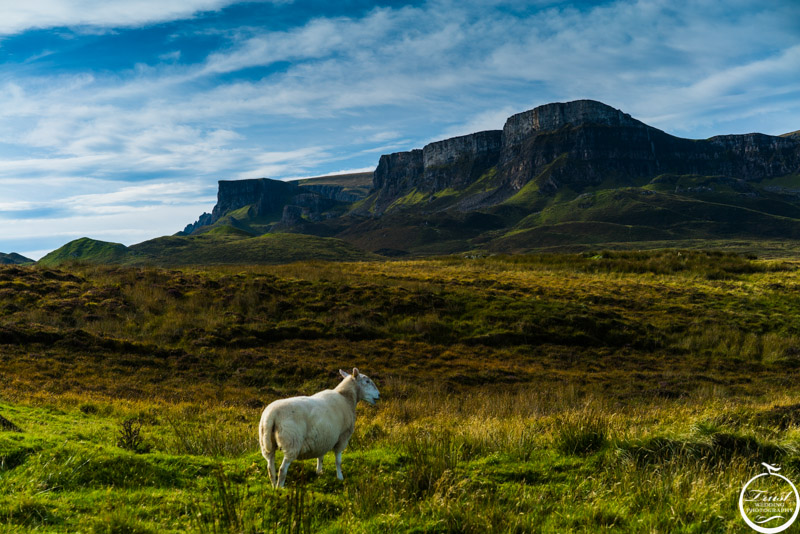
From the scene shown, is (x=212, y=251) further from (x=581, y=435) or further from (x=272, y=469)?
(x=581, y=435)

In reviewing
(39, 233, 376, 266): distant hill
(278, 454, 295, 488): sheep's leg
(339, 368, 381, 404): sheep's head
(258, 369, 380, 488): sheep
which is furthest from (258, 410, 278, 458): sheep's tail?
(39, 233, 376, 266): distant hill

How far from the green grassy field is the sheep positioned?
49 centimetres

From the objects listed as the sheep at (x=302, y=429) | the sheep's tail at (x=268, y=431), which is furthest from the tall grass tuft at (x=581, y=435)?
the sheep's tail at (x=268, y=431)

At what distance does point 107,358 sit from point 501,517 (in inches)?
781

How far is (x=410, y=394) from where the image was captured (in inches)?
672

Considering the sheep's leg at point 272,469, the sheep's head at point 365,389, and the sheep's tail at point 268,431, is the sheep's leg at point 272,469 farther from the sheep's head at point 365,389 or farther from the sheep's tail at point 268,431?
the sheep's head at point 365,389

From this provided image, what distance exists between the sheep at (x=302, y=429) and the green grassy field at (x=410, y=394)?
1.61 feet

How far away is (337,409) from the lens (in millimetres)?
7391

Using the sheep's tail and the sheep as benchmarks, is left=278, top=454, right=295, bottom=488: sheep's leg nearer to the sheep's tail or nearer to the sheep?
the sheep

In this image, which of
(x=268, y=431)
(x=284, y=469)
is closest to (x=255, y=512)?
(x=284, y=469)

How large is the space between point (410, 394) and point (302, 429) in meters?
11.0

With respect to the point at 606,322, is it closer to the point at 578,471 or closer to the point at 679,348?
the point at 679,348

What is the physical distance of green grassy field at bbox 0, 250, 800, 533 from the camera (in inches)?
224

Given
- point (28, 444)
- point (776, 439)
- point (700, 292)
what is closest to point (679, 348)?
point (700, 292)
